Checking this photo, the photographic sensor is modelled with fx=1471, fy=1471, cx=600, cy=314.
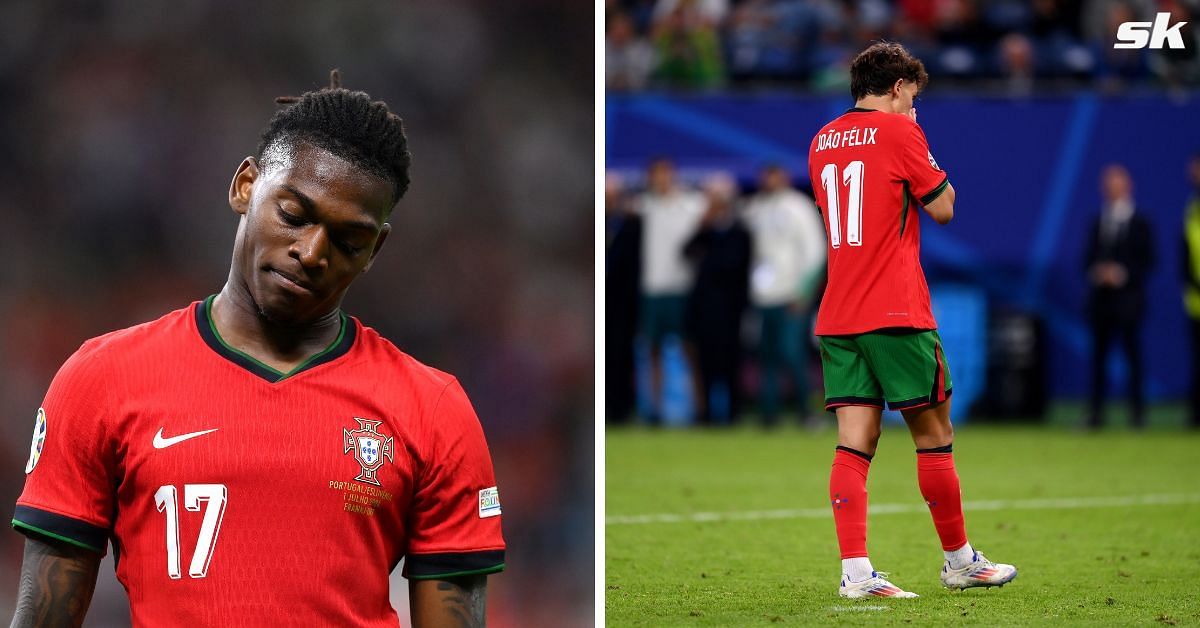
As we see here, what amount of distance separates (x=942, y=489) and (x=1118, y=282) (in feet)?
22.8

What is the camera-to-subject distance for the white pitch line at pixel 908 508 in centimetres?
642

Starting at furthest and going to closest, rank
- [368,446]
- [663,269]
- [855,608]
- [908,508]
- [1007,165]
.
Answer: [1007,165] → [663,269] → [908,508] → [855,608] → [368,446]

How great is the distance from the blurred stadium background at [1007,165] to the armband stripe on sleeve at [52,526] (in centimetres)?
921

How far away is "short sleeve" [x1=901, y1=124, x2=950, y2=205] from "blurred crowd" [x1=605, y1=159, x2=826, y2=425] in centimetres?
651

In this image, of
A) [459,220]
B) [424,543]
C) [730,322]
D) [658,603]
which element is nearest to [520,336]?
[459,220]

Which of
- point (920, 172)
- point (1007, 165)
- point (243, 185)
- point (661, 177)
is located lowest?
point (243, 185)

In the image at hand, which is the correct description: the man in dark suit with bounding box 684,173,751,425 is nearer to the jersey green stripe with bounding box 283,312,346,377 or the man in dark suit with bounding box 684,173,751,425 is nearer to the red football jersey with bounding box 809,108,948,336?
the red football jersey with bounding box 809,108,948,336

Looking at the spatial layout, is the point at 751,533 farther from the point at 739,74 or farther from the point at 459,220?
the point at 739,74

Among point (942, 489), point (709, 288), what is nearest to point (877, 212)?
point (942, 489)

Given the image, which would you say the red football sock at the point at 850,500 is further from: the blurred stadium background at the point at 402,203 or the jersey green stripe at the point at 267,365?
the blurred stadium background at the point at 402,203

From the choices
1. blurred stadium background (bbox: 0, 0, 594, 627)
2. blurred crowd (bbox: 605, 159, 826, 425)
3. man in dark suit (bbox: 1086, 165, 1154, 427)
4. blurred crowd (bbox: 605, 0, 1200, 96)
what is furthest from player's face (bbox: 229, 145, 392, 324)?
blurred crowd (bbox: 605, 0, 1200, 96)

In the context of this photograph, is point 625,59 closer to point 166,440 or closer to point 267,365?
point 267,365

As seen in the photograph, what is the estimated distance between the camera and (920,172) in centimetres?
419

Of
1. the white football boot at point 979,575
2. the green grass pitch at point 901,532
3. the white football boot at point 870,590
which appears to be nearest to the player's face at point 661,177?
the green grass pitch at point 901,532
